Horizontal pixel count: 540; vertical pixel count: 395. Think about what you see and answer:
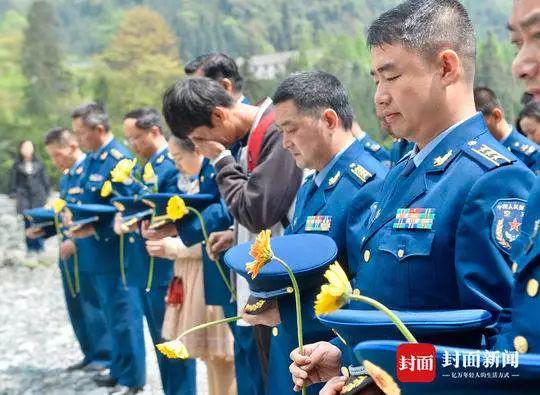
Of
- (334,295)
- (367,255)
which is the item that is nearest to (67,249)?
(367,255)

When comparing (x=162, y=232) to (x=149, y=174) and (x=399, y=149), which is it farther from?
(x=149, y=174)

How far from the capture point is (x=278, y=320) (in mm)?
2803

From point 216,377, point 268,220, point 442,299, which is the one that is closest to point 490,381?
point 442,299

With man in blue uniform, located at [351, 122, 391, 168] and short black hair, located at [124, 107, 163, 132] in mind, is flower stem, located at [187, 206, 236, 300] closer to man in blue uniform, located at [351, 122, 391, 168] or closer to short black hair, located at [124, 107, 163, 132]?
man in blue uniform, located at [351, 122, 391, 168]

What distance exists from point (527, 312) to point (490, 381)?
16cm

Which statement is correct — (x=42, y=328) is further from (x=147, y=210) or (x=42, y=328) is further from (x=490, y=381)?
(x=490, y=381)

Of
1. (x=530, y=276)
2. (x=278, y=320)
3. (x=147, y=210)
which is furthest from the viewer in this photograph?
(x=147, y=210)

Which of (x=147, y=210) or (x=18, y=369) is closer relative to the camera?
(x=147, y=210)

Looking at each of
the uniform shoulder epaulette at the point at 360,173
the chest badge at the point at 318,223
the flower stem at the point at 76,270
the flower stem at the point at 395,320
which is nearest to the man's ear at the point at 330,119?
the uniform shoulder epaulette at the point at 360,173

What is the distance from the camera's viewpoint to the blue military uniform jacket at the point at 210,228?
423cm

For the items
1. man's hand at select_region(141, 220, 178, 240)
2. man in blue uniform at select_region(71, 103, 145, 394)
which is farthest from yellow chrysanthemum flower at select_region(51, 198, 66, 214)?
man's hand at select_region(141, 220, 178, 240)

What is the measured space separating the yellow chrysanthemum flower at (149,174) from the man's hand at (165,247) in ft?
3.36

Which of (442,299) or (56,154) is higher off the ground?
(56,154)

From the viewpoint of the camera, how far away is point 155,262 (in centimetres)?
541
